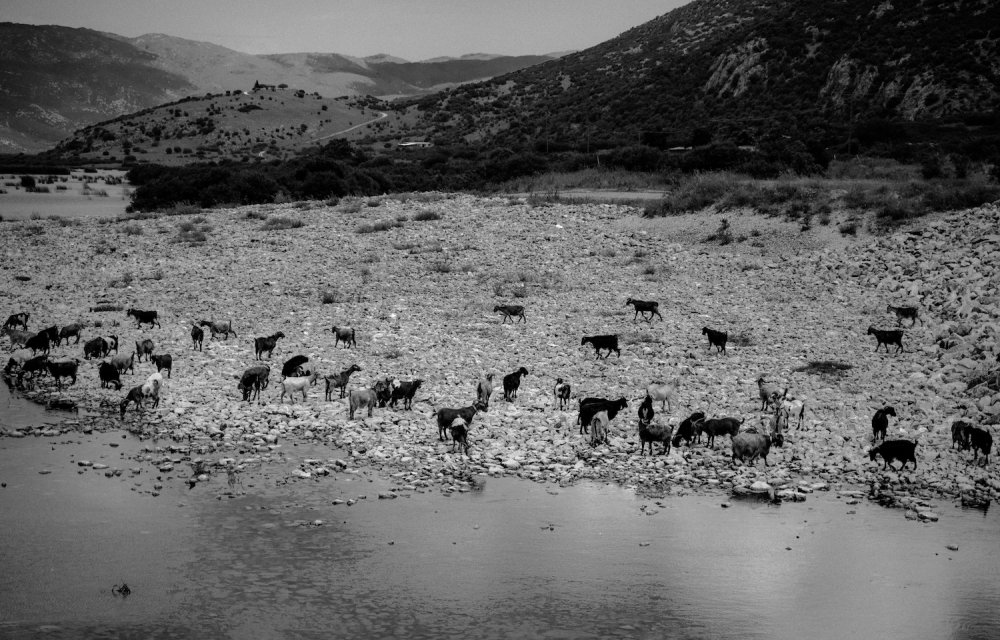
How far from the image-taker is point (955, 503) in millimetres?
12602

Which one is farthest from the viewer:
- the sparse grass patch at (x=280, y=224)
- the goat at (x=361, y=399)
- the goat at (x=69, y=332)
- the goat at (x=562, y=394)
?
the sparse grass patch at (x=280, y=224)

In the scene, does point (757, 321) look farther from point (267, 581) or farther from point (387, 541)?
point (267, 581)

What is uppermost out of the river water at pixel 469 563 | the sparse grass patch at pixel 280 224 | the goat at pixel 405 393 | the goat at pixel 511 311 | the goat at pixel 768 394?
the sparse grass patch at pixel 280 224

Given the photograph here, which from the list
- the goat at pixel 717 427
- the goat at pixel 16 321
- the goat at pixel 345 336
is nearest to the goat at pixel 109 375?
the goat at pixel 345 336

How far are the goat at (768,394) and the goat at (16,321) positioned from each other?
17718 mm

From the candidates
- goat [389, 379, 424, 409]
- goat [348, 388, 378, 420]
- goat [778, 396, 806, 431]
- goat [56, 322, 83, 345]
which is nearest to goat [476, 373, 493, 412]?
goat [389, 379, 424, 409]

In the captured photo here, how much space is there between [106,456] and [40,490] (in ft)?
4.71

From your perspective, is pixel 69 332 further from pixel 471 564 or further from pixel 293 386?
pixel 471 564

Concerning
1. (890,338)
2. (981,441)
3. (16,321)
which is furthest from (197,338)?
(981,441)

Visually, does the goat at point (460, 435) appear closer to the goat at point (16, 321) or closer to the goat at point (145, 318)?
the goat at point (145, 318)

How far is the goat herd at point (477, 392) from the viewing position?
14.2m

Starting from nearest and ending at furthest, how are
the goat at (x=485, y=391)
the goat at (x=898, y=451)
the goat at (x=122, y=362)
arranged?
the goat at (x=898, y=451) < the goat at (x=485, y=391) < the goat at (x=122, y=362)

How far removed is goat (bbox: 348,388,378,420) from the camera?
628 inches

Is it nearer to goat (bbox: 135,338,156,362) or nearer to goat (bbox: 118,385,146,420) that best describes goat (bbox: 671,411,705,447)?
goat (bbox: 118,385,146,420)
